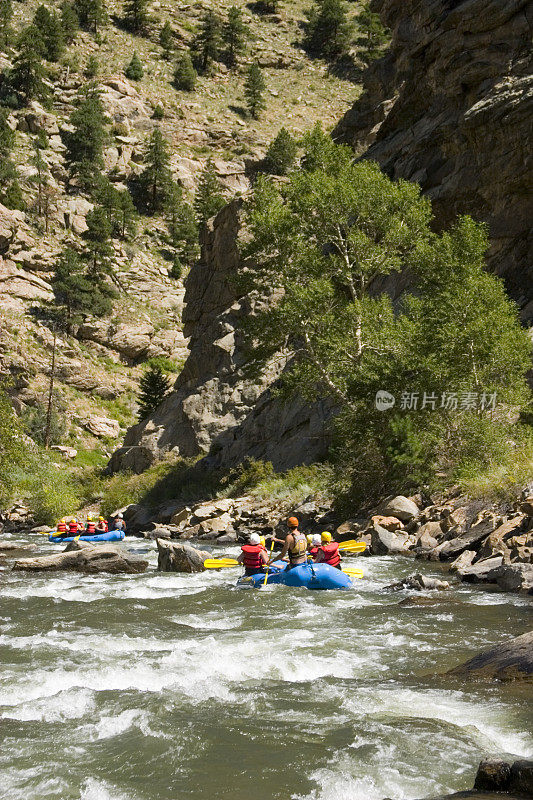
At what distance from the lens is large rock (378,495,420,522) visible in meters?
16.6

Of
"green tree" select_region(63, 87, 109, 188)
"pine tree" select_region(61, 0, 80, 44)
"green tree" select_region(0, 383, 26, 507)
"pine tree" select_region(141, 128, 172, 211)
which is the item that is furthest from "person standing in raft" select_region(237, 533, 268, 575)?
"pine tree" select_region(61, 0, 80, 44)

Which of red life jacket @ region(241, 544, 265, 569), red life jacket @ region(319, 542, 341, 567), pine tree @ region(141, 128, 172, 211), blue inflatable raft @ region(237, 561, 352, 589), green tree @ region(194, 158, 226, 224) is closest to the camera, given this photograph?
blue inflatable raft @ region(237, 561, 352, 589)

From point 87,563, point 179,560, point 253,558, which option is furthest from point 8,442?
point 253,558

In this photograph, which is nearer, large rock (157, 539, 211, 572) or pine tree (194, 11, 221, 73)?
large rock (157, 539, 211, 572)

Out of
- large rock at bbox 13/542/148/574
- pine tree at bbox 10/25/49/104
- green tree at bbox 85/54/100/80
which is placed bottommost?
large rock at bbox 13/542/148/574

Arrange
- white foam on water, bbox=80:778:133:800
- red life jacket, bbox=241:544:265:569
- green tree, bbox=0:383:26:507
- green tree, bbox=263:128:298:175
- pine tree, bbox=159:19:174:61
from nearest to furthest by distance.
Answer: white foam on water, bbox=80:778:133:800 → red life jacket, bbox=241:544:265:569 → green tree, bbox=0:383:26:507 → green tree, bbox=263:128:298:175 → pine tree, bbox=159:19:174:61

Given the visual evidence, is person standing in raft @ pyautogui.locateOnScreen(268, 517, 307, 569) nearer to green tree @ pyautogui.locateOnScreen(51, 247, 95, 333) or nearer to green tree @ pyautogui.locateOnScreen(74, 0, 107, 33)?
green tree @ pyautogui.locateOnScreen(51, 247, 95, 333)

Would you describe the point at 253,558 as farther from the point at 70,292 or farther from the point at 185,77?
the point at 185,77

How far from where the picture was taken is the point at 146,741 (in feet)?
15.9

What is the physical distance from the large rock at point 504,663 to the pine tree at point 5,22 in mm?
77854

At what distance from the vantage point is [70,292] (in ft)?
161

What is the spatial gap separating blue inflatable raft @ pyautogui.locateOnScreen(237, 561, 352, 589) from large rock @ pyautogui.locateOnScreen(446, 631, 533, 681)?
519cm

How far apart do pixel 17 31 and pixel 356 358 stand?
69849 mm

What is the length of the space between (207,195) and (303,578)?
5455cm
